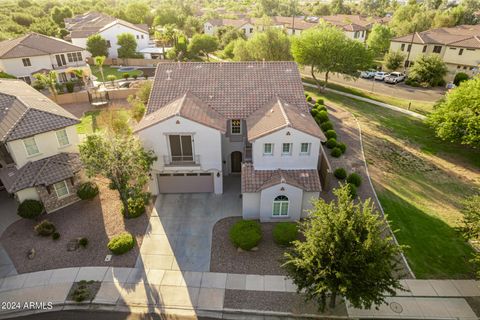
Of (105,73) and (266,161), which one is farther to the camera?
(105,73)

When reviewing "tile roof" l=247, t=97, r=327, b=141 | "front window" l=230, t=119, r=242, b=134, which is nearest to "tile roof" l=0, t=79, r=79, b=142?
"front window" l=230, t=119, r=242, b=134

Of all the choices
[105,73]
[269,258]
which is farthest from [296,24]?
[269,258]

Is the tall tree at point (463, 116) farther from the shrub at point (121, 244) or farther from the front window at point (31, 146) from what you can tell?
the front window at point (31, 146)

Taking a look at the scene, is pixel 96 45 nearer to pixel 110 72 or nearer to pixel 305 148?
pixel 110 72

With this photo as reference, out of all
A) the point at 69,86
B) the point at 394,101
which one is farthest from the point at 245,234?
the point at 69,86

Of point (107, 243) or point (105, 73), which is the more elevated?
point (105, 73)

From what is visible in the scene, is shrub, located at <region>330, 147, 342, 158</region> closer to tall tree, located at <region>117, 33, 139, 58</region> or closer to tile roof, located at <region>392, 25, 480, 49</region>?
tile roof, located at <region>392, 25, 480, 49</region>

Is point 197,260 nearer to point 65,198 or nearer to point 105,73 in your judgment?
point 65,198
